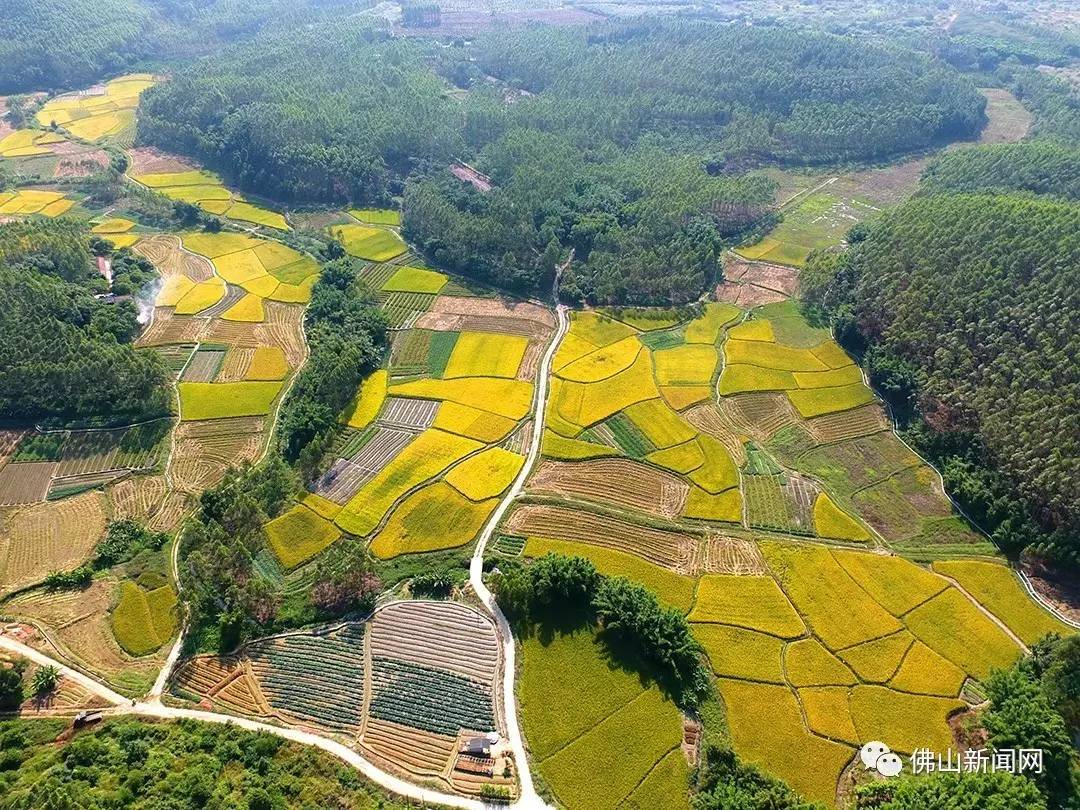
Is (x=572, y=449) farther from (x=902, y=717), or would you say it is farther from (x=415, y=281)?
(x=415, y=281)

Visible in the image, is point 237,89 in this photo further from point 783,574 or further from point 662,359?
point 783,574

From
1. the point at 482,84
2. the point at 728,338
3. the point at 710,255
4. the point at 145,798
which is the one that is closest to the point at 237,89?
the point at 482,84

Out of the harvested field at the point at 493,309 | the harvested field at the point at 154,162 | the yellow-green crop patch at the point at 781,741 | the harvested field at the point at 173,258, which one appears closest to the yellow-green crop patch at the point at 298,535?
the yellow-green crop patch at the point at 781,741

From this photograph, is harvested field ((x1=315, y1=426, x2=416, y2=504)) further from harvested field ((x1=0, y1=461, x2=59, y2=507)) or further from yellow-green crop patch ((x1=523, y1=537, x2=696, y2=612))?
harvested field ((x1=0, y1=461, x2=59, y2=507))

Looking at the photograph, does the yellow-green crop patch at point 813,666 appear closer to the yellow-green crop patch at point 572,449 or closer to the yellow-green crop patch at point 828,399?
the yellow-green crop patch at point 572,449

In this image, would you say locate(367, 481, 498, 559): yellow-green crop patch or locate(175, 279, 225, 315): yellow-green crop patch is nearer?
locate(367, 481, 498, 559): yellow-green crop patch

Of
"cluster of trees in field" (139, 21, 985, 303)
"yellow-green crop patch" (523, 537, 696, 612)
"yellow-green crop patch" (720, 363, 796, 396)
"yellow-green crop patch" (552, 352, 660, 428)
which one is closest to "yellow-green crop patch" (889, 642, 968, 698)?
"yellow-green crop patch" (523, 537, 696, 612)
